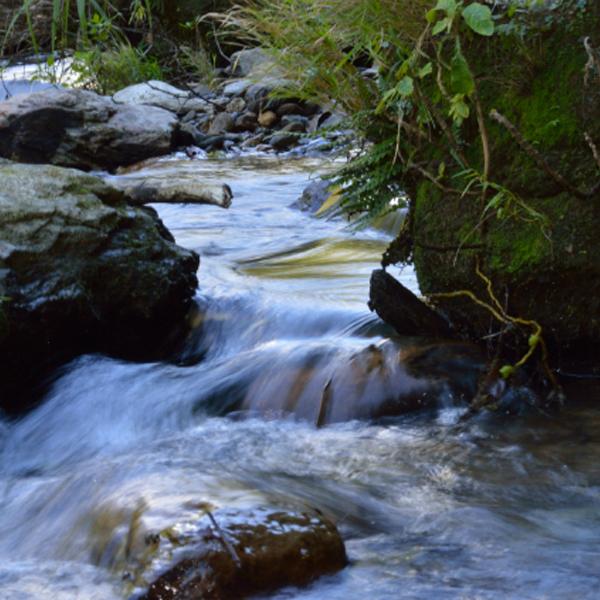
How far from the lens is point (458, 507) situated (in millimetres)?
3127

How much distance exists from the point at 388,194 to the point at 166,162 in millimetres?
8720

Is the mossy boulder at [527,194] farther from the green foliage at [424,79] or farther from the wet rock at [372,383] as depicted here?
the wet rock at [372,383]

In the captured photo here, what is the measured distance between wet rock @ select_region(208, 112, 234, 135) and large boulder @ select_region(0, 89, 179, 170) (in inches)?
53.3

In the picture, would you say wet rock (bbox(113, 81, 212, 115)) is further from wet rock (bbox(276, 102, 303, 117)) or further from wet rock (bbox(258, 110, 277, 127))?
wet rock (bbox(276, 102, 303, 117))

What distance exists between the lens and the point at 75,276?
16.5ft

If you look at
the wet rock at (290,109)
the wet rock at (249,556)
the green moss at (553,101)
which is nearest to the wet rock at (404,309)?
the green moss at (553,101)

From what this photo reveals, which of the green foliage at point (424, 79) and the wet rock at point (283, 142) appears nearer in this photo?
the green foliage at point (424, 79)

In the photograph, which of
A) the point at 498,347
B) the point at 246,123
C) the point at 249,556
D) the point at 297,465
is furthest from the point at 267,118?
the point at 249,556

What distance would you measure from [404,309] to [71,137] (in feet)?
30.6

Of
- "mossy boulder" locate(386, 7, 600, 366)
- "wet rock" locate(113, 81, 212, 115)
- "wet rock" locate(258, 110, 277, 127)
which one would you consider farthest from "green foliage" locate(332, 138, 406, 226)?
"wet rock" locate(113, 81, 212, 115)

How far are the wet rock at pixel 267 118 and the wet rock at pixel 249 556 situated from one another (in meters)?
11.8

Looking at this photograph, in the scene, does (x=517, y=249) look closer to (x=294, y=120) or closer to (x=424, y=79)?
(x=424, y=79)

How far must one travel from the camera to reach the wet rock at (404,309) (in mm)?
4305

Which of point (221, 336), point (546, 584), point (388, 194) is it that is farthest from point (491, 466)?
point (221, 336)
